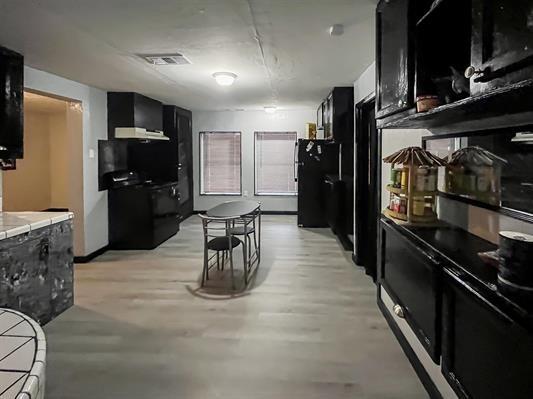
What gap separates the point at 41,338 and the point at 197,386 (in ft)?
5.14

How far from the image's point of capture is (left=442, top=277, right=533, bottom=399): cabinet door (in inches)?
44.8

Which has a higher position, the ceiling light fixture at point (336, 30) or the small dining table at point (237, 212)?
the ceiling light fixture at point (336, 30)

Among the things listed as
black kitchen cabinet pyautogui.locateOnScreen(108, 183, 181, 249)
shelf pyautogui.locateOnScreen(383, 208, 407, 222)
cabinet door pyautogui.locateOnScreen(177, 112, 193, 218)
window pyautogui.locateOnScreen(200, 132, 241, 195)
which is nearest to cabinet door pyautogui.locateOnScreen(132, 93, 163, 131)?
cabinet door pyautogui.locateOnScreen(177, 112, 193, 218)

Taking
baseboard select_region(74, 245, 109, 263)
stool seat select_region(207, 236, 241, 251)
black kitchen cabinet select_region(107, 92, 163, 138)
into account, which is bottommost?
baseboard select_region(74, 245, 109, 263)

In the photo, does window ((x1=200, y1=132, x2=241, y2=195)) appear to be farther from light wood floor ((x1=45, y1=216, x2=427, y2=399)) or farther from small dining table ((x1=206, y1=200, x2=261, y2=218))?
light wood floor ((x1=45, y1=216, x2=427, y2=399))

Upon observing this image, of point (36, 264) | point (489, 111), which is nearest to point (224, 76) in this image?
point (36, 264)

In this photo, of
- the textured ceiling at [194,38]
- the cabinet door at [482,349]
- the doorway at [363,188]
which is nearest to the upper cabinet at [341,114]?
the textured ceiling at [194,38]

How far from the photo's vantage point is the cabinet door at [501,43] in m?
1.08

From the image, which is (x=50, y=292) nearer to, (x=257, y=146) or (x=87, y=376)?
(x=87, y=376)

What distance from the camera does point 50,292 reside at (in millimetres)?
3436

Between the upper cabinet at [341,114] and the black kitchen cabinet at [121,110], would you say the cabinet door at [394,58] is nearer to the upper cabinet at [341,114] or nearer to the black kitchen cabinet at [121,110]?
the upper cabinet at [341,114]

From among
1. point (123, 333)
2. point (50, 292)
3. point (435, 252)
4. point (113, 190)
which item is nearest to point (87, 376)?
point (123, 333)

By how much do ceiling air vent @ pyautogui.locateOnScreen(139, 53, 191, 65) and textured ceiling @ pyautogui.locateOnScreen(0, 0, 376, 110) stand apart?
0.09 metres

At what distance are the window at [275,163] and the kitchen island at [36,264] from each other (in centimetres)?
597
